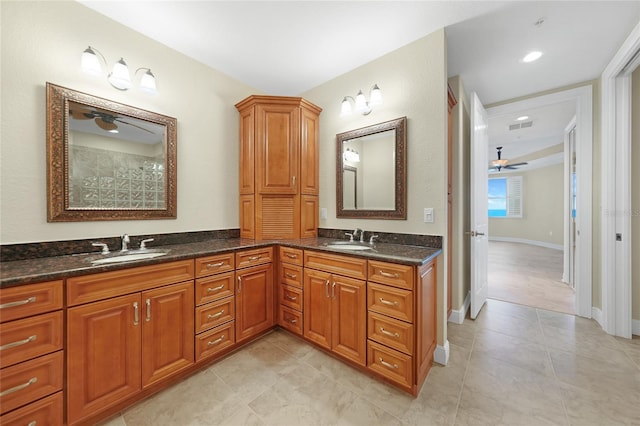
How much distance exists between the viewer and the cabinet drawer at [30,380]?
3.39ft

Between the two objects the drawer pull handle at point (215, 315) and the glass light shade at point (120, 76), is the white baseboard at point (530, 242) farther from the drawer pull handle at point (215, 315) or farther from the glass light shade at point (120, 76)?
the glass light shade at point (120, 76)

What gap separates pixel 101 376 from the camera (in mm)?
1286

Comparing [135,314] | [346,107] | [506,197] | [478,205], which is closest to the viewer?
[135,314]

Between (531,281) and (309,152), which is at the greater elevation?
(309,152)

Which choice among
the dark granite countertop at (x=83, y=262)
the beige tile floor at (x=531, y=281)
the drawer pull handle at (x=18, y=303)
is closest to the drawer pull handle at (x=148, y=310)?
the dark granite countertop at (x=83, y=262)

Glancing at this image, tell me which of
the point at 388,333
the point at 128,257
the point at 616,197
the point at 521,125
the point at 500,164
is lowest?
the point at 388,333

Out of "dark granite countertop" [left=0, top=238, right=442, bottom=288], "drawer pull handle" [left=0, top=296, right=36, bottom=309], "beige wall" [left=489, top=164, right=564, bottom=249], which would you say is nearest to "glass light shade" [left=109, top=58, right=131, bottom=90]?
"dark granite countertop" [left=0, top=238, right=442, bottom=288]

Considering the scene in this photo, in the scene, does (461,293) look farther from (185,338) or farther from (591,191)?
(185,338)

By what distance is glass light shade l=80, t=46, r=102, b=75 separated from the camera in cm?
159

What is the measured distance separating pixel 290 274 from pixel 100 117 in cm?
194

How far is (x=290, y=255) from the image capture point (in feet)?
7.04

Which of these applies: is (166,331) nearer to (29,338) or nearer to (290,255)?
(29,338)

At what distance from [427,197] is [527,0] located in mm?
1498

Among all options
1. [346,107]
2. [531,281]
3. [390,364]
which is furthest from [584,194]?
[390,364]
